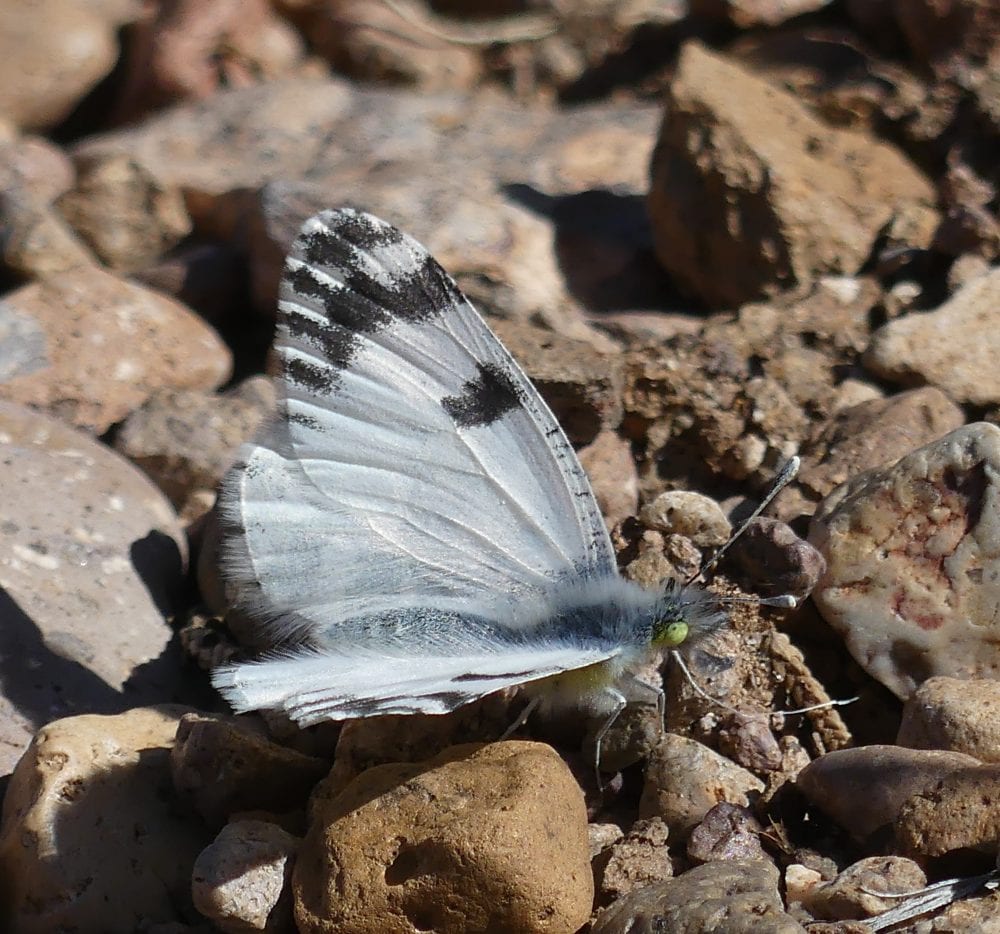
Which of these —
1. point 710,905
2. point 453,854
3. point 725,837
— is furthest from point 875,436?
point 453,854

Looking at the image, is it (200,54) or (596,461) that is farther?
(200,54)

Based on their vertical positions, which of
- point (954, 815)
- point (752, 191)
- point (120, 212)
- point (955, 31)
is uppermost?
point (955, 31)

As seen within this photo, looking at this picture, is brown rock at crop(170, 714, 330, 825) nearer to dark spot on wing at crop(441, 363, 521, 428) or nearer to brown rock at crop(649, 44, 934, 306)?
dark spot on wing at crop(441, 363, 521, 428)

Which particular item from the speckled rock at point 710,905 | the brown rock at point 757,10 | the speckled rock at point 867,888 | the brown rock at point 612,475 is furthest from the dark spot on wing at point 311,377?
the brown rock at point 757,10

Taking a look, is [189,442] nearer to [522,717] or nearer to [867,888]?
[522,717]

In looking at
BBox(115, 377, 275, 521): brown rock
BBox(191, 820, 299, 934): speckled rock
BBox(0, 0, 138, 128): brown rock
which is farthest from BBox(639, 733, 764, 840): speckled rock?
BBox(0, 0, 138, 128): brown rock

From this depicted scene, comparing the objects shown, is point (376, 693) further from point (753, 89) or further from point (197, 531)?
point (753, 89)
